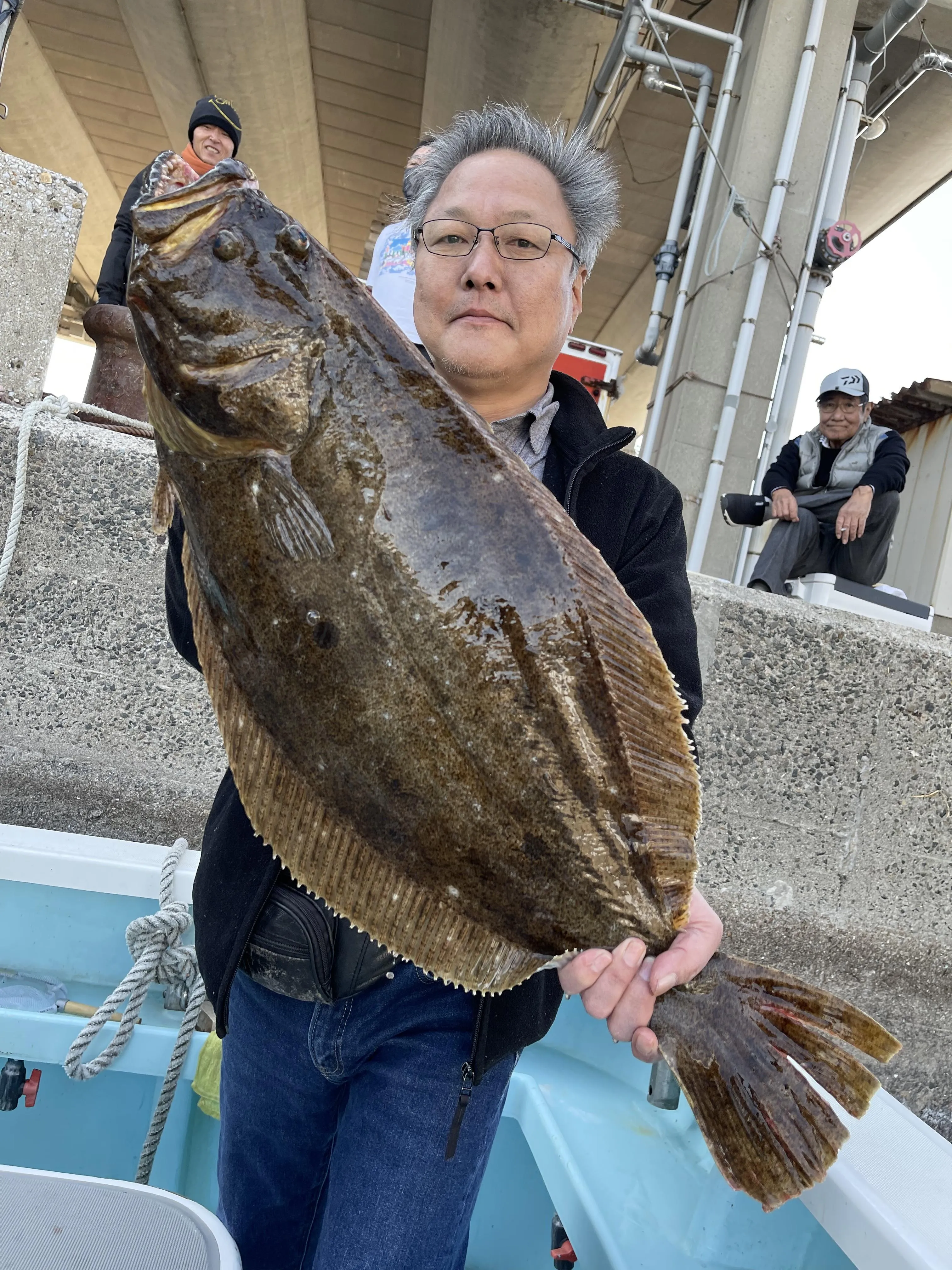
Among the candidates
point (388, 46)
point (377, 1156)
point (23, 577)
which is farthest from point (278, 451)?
point (388, 46)

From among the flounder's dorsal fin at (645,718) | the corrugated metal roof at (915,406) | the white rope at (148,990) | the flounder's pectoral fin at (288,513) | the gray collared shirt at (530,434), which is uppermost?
the corrugated metal roof at (915,406)

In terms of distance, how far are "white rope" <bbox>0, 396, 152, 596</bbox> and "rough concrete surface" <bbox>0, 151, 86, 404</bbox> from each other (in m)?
0.19

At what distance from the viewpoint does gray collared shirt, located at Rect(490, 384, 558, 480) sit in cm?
187

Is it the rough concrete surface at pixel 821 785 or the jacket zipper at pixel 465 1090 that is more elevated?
the rough concrete surface at pixel 821 785

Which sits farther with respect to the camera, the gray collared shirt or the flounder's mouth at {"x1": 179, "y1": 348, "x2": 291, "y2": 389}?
the gray collared shirt

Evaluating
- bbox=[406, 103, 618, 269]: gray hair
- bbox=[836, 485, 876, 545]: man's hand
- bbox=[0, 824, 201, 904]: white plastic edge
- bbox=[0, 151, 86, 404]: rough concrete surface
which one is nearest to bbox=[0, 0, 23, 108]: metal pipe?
bbox=[0, 151, 86, 404]: rough concrete surface

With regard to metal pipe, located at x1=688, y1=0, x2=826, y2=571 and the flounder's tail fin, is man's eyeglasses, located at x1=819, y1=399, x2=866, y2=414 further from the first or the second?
the flounder's tail fin

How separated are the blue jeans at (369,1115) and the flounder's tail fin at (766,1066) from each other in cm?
43

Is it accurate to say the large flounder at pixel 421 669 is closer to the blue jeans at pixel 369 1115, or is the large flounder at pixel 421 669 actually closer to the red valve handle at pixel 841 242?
the blue jeans at pixel 369 1115

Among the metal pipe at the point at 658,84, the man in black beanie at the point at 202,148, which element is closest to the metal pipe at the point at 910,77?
the metal pipe at the point at 658,84

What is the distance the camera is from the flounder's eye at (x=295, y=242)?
1.34 meters

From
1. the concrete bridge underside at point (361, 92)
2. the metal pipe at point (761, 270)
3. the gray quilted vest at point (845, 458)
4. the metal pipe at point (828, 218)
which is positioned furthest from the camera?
the concrete bridge underside at point (361, 92)

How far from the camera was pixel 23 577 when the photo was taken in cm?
330

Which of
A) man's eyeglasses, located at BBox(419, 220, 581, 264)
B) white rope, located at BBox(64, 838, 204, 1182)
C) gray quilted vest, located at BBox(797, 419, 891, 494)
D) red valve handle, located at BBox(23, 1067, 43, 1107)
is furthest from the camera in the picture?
gray quilted vest, located at BBox(797, 419, 891, 494)
